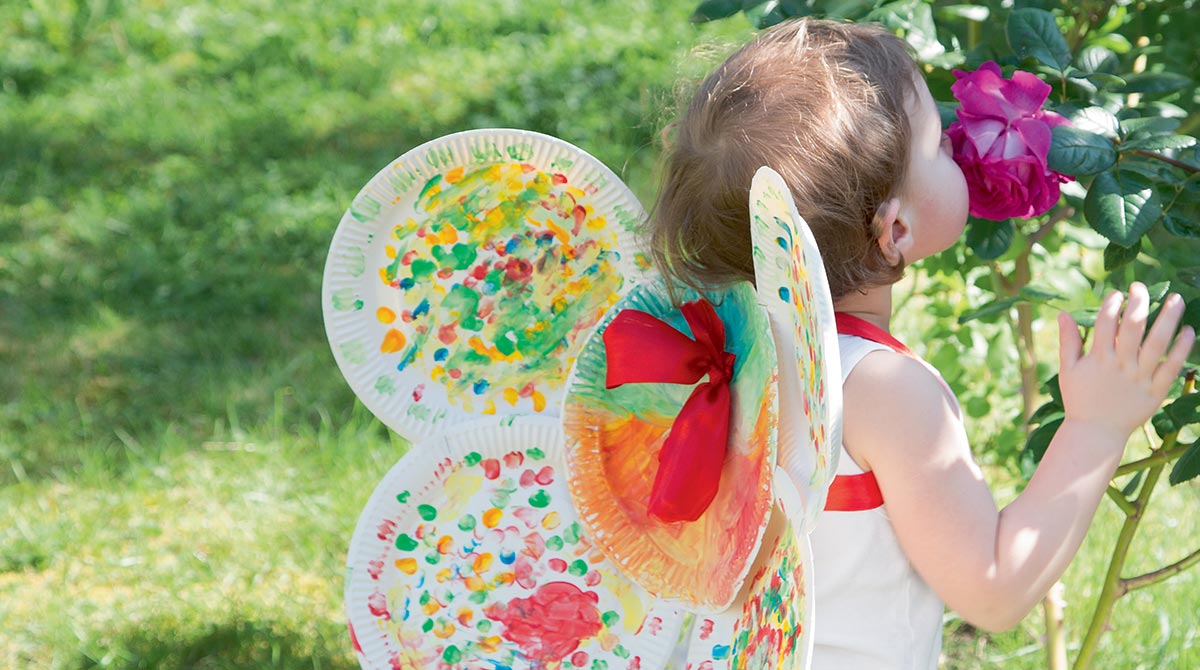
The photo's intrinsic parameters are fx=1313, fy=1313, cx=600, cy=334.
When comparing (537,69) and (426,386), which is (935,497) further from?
(537,69)

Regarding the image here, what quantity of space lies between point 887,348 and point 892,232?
5.0 inches

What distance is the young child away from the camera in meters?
1.30

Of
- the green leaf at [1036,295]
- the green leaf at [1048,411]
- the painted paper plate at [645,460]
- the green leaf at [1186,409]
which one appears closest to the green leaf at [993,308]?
Result: the green leaf at [1036,295]

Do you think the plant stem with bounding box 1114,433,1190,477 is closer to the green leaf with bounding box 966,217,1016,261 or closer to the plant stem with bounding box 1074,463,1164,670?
the plant stem with bounding box 1074,463,1164,670

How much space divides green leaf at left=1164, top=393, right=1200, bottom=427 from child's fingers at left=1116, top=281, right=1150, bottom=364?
17cm

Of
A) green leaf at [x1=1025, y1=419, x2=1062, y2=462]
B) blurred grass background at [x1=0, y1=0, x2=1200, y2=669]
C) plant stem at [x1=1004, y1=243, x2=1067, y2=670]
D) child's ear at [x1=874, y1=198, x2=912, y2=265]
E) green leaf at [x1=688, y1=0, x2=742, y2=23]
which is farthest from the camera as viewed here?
blurred grass background at [x1=0, y1=0, x2=1200, y2=669]

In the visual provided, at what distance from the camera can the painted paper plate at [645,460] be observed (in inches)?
57.8

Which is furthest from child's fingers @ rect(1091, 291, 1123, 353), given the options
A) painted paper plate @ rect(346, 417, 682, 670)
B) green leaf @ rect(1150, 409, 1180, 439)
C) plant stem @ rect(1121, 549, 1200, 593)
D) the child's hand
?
painted paper plate @ rect(346, 417, 682, 670)

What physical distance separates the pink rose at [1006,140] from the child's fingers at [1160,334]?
7.5 inches

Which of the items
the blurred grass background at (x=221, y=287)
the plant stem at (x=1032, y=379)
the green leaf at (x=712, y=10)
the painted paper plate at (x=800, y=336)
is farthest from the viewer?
the blurred grass background at (x=221, y=287)

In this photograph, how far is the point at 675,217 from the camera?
1.49 m

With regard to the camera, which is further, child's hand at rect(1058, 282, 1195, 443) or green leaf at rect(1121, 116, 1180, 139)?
green leaf at rect(1121, 116, 1180, 139)

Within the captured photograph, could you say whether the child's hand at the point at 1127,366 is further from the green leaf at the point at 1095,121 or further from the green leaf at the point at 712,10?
the green leaf at the point at 712,10

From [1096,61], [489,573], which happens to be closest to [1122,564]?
[1096,61]
